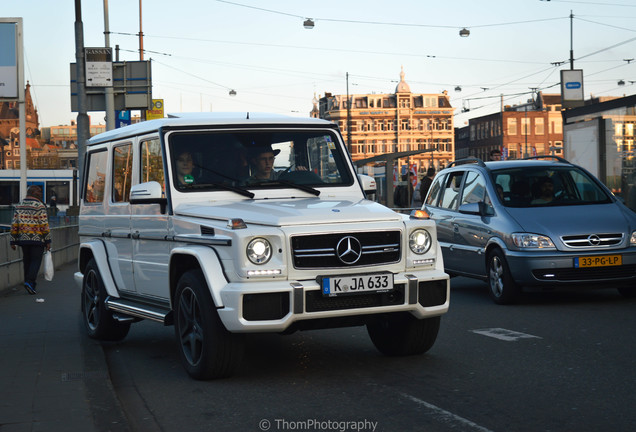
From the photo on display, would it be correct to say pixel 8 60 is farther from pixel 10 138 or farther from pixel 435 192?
pixel 10 138

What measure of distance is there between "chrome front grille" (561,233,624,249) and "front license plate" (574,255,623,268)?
149mm

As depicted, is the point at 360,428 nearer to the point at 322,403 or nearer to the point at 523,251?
the point at 322,403

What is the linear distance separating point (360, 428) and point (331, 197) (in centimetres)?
297

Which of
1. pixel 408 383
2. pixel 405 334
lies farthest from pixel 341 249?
pixel 405 334

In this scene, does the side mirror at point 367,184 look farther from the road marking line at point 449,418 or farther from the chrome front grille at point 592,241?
the chrome front grille at point 592,241

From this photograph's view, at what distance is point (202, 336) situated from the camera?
270 inches

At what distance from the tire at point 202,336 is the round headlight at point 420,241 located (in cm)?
140

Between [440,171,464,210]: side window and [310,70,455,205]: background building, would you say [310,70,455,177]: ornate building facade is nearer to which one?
[310,70,455,205]: background building

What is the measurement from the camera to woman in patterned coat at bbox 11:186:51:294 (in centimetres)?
1617

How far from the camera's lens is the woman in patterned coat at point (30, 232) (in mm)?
16172

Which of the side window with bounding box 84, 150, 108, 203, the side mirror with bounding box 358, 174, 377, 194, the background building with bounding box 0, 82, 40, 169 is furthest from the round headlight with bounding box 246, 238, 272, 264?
the background building with bounding box 0, 82, 40, 169

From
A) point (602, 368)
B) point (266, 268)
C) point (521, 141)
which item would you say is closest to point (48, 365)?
point (266, 268)

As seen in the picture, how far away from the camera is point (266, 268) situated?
21.8 feet

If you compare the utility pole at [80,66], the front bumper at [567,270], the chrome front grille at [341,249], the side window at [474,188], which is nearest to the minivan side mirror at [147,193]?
the chrome front grille at [341,249]
